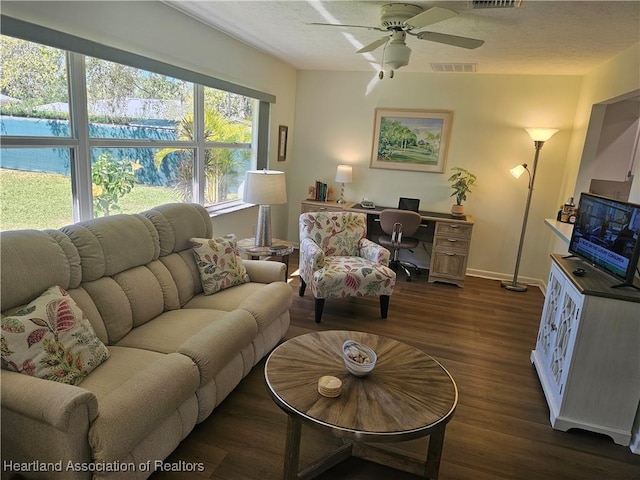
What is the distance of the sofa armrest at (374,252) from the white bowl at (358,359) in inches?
70.5

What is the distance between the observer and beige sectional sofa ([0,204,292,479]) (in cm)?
144

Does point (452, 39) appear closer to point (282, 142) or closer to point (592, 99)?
point (592, 99)

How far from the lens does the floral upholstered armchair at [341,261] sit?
11.1 ft

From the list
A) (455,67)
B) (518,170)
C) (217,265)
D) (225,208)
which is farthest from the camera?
(518,170)

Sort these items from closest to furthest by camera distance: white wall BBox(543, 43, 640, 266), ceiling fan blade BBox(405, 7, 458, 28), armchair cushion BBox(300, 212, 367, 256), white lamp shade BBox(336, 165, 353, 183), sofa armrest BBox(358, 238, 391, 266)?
ceiling fan blade BBox(405, 7, 458, 28), white wall BBox(543, 43, 640, 266), sofa armrest BBox(358, 238, 391, 266), armchair cushion BBox(300, 212, 367, 256), white lamp shade BBox(336, 165, 353, 183)

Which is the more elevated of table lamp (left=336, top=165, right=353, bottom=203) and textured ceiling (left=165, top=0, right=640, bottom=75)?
textured ceiling (left=165, top=0, right=640, bottom=75)

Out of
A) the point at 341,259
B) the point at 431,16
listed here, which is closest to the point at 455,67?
the point at 431,16

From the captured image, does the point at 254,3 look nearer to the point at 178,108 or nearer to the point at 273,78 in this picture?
the point at 178,108

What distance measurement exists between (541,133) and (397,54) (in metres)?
2.43

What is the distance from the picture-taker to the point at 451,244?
453cm

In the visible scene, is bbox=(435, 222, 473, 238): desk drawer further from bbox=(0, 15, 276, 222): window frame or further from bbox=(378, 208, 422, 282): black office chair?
bbox=(0, 15, 276, 222): window frame

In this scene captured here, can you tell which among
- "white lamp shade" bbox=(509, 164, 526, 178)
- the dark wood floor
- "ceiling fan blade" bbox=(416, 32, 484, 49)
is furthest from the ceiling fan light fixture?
"white lamp shade" bbox=(509, 164, 526, 178)

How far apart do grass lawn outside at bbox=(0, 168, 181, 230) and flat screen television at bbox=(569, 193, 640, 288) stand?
Result: 10.6 feet

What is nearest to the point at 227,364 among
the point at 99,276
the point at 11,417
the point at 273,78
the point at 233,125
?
the point at 99,276
